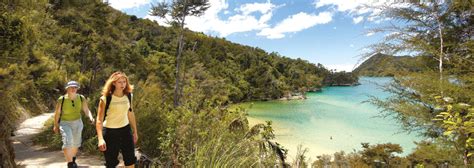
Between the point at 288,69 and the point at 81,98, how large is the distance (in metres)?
88.8

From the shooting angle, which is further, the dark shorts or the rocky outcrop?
the rocky outcrop

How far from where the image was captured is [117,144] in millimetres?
3268

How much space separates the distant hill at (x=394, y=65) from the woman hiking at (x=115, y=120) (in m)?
4.60

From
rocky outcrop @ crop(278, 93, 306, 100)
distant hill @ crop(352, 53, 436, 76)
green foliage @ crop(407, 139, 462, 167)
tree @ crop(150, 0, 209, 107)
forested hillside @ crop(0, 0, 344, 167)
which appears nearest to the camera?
forested hillside @ crop(0, 0, 344, 167)

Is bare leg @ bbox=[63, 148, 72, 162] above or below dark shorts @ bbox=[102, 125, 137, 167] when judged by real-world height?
below

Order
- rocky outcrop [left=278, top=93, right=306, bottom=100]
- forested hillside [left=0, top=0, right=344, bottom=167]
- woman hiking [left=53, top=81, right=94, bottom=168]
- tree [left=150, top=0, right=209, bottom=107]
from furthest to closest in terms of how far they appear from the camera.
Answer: rocky outcrop [left=278, top=93, right=306, bottom=100], tree [left=150, top=0, right=209, bottom=107], woman hiking [left=53, top=81, right=94, bottom=168], forested hillside [left=0, top=0, right=344, bottom=167]

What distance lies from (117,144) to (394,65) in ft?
19.3

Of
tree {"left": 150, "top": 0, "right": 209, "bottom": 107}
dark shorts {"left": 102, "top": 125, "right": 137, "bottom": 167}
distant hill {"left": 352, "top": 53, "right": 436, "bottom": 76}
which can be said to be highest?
tree {"left": 150, "top": 0, "right": 209, "bottom": 107}

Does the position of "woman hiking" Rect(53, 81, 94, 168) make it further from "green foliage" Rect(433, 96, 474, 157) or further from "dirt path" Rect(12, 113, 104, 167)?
"green foliage" Rect(433, 96, 474, 157)

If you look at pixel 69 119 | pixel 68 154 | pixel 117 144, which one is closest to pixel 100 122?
pixel 117 144

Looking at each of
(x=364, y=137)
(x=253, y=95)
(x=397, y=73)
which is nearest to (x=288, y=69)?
(x=253, y=95)

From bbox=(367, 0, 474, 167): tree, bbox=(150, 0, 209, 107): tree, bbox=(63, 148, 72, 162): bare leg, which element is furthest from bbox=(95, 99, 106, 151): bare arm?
bbox=(150, 0, 209, 107): tree

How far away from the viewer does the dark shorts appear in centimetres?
321

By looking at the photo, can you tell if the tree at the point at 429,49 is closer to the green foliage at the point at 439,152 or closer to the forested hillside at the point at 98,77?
the green foliage at the point at 439,152
